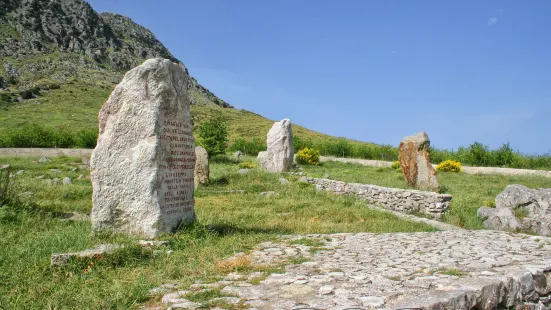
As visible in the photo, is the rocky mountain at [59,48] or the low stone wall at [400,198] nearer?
the low stone wall at [400,198]

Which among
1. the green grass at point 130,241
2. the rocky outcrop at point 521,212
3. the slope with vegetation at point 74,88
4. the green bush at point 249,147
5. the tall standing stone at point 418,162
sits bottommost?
the green grass at point 130,241

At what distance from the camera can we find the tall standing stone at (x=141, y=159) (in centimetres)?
793

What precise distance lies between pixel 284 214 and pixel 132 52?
125 metres

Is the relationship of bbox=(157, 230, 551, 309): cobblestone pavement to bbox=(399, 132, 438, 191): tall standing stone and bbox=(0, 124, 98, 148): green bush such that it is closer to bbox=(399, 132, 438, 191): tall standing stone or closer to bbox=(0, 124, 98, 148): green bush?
bbox=(399, 132, 438, 191): tall standing stone

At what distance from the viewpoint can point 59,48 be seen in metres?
99.4

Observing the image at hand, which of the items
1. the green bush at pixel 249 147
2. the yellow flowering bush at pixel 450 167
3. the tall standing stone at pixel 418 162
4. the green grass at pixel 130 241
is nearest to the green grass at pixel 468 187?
the tall standing stone at pixel 418 162

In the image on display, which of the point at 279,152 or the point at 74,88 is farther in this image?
the point at 74,88

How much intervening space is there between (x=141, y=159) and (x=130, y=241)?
154 cm

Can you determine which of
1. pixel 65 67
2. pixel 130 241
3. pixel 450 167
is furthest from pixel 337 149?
pixel 65 67

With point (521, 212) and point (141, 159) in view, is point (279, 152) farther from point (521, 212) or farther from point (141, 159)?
point (141, 159)

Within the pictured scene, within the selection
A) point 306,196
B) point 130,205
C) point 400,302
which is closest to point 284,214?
point 306,196

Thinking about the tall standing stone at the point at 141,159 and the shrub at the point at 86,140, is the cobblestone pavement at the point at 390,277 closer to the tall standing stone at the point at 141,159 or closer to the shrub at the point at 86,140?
the tall standing stone at the point at 141,159

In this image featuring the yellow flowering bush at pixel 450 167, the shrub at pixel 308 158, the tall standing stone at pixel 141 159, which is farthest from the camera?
the shrub at pixel 308 158

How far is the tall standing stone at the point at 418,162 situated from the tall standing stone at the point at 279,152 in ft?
26.0
